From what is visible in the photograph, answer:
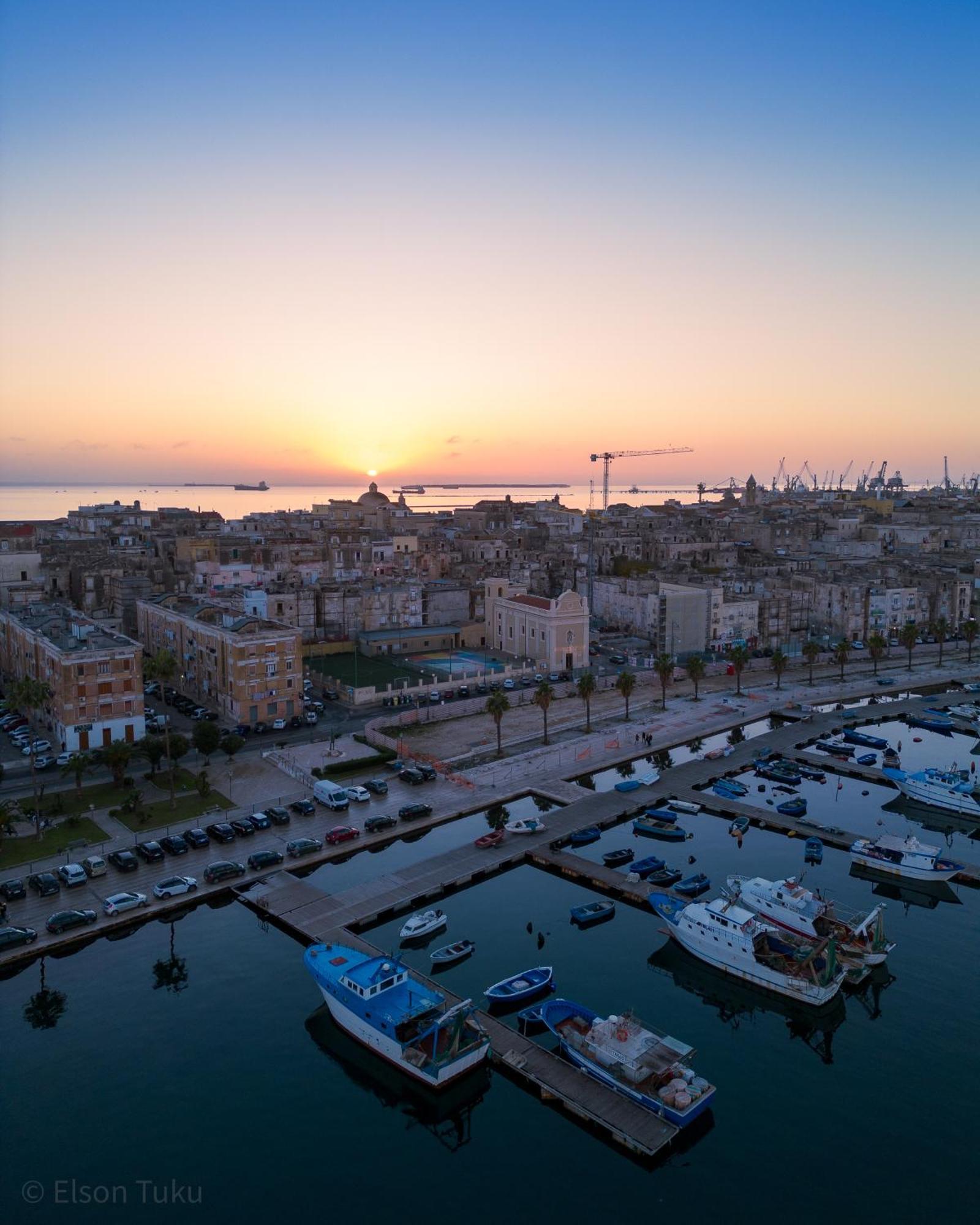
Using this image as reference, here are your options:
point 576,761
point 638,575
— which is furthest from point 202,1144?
point 638,575

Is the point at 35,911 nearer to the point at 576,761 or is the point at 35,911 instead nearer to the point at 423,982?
the point at 423,982

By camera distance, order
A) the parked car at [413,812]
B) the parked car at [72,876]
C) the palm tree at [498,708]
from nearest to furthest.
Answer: the parked car at [72,876] < the parked car at [413,812] < the palm tree at [498,708]

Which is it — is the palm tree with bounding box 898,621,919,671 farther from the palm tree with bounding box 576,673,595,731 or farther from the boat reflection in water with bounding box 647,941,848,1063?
the boat reflection in water with bounding box 647,941,848,1063

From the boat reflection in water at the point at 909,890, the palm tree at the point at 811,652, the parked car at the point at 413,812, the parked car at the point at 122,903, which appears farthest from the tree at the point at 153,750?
the palm tree at the point at 811,652

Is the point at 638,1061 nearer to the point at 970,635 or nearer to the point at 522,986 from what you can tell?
the point at 522,986

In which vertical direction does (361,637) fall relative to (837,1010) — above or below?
above

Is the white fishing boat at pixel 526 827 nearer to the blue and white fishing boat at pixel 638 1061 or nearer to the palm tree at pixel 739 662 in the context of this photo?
the blue and white fishing boat at pixel 638 1061

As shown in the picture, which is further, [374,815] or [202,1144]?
[374,815]
